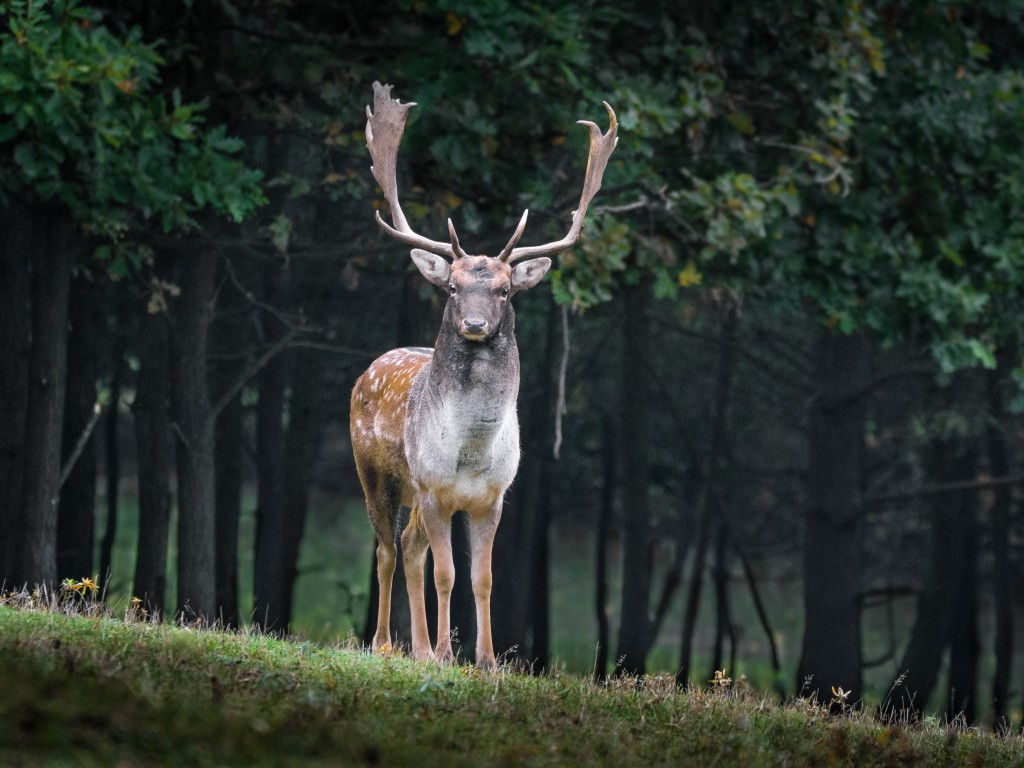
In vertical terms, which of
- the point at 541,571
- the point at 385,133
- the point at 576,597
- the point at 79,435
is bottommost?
the point at 576,597

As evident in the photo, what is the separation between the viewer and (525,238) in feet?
47.0

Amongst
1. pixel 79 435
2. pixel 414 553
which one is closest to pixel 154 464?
pixel 79 435

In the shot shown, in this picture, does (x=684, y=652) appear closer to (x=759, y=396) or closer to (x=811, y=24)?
(x=759, y=396)

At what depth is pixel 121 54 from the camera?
452 inches

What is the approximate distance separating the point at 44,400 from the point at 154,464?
127 inches

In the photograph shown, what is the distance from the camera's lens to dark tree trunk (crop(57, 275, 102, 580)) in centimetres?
1675

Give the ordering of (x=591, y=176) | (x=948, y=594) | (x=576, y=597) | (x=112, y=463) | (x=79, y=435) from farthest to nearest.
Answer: (x=576, y=597) → (x=112, y=463) → (x=948, y=594) → (x=79, y=435) → (x=591, y=176)

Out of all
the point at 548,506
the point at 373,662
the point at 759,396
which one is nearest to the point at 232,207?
the point at 373,662

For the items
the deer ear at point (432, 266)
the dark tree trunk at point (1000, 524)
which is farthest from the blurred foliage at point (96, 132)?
the dark tree trunk at point (1000, 524)

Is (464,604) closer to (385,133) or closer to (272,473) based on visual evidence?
(272,473)

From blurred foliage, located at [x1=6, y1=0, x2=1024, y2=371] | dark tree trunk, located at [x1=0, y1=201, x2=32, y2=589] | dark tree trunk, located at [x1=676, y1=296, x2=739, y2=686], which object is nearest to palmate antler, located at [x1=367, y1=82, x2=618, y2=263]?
blurred foliage, located at [x1=6, y1=0, x2=1024, y2=371]

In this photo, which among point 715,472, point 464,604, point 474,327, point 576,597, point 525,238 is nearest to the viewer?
point 474,327

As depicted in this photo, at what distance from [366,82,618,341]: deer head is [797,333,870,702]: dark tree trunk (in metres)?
7.76

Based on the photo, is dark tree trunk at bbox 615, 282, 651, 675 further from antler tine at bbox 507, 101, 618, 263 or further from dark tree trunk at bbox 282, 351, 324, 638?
antler tine at bbox 507, 101, 618, 263
